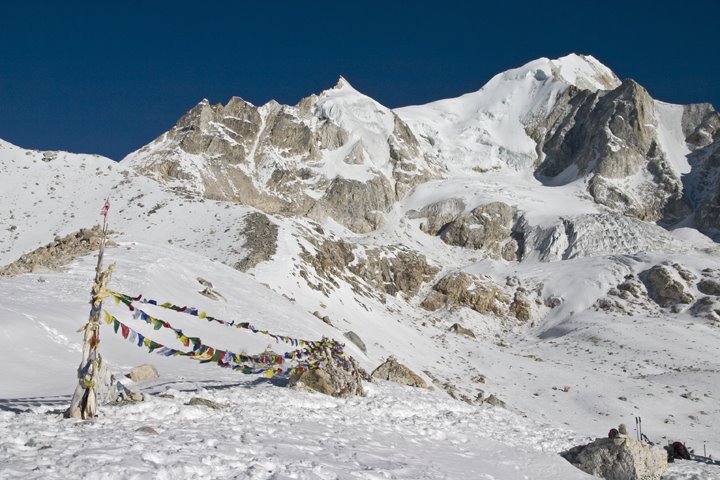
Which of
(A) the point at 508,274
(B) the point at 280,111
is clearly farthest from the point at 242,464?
(B) the point at 280,111

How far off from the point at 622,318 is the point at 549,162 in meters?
92.2

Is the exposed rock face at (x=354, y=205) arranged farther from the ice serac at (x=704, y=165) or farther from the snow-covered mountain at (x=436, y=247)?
the ice serac at (x=704, y=165)

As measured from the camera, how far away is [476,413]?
71.4ft

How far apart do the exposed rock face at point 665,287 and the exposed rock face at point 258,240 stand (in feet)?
177

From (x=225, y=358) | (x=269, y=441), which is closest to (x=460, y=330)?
(x=225, y=358)

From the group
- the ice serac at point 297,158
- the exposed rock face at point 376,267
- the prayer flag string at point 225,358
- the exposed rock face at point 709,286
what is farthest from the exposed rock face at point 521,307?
the prayer flag string at point 225,358

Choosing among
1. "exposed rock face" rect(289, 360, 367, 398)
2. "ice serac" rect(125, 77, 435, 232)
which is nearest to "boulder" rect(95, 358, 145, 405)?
"exposed rock face" rect(289, 360, 367, 398)

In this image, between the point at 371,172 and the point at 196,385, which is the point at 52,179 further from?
the point at 371,172

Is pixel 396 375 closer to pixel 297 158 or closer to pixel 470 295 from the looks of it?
pixel 470 295

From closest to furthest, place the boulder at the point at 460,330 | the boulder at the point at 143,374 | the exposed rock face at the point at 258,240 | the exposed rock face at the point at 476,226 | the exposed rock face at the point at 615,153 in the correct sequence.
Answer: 1. the boulder at the point at 143,374
2. the exposed rock face at the point at 258,240
3. the boulder at the point at 460,330
4. the exposed rock face at the point at 476,226
5. the exposed rock face at the point at 615,153

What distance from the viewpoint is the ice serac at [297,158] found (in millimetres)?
115812

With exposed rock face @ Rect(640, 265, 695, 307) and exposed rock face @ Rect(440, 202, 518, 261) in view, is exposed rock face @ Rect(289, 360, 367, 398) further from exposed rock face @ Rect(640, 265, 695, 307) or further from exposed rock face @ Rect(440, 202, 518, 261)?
exposed rock face @ Rect(440, 202, 518, 261)

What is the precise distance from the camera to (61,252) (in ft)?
109

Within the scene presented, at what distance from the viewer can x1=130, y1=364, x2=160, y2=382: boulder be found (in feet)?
53.9
